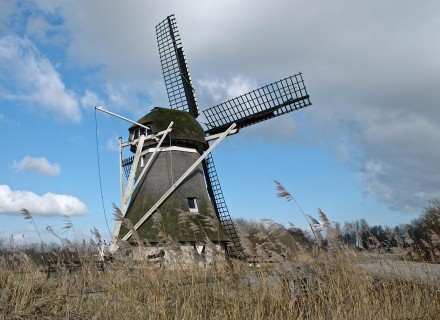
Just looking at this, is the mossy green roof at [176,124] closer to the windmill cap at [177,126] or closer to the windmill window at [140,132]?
the windmill cap at [177,126]

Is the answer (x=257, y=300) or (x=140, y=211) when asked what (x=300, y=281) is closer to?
(x=257, y=300)

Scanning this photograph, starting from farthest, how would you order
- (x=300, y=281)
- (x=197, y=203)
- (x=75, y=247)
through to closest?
(x=197, y=203) → (x=75, y=247) → (x=300, y=281)

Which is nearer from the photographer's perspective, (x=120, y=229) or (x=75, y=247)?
(x=75, y=247)

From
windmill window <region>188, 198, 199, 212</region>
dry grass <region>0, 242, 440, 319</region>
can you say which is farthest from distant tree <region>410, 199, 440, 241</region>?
windmill window <region>188, 198, 199, 212</region>

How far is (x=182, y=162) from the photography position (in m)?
15.4

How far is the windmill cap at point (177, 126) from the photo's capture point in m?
15.3

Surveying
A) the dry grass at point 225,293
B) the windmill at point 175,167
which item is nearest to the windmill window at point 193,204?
the windmill at point 175,167

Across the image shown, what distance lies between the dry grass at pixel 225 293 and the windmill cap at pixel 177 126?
9933 mm

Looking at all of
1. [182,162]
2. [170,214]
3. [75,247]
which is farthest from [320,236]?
[182,162]

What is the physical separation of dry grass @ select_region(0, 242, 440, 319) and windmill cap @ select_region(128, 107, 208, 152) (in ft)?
32.6

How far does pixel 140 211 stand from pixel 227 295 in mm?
10704

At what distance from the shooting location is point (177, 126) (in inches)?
608

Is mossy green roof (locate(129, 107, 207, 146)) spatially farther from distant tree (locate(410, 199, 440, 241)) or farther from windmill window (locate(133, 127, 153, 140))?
distant tree (locate(410, 199, 440, 241))

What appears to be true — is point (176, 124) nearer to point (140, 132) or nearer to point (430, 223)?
point (140, 132)
